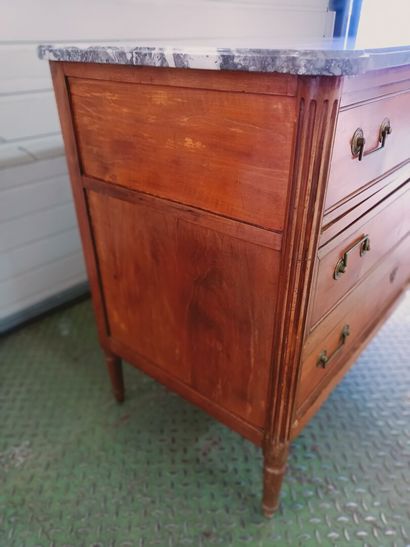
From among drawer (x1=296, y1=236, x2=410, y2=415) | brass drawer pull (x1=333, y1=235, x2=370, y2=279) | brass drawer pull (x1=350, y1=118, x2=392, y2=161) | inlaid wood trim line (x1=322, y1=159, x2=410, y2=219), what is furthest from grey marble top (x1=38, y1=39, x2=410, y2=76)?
drawer (x1=296, y1=236, x2=410, y2=415)

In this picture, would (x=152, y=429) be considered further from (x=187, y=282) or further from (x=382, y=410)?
(x=382, y=410)

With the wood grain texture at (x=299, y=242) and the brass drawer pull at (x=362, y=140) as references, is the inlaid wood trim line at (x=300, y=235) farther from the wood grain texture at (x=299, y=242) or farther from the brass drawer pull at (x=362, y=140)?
the brass drawer pull at (x=362, y=140)

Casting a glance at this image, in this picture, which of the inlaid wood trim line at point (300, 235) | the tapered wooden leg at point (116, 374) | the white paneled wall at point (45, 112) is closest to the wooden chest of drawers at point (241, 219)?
the inlaid wood trim line at point (300, 235)

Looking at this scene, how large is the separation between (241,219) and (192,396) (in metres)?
0.50

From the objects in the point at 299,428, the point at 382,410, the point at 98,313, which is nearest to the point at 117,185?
the point at 98,313

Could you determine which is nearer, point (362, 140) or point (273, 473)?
point (362, 140)

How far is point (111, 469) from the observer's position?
3.64 feet

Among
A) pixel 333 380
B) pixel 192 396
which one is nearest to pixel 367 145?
pixel 333 380

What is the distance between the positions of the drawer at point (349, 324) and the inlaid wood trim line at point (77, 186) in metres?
0.55

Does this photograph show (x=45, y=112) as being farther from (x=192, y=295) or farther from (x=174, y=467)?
(x=174, y=467)

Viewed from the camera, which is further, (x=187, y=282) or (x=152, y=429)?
(x=152, y=429)

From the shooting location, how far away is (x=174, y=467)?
112 cm

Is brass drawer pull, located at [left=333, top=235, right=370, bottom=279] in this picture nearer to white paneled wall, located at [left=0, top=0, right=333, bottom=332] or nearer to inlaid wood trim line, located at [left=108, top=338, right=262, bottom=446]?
inlaid wood trim line, located at [left=108, top=338, right=262, bottom=446]

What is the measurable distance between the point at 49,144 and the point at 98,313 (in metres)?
0.64
